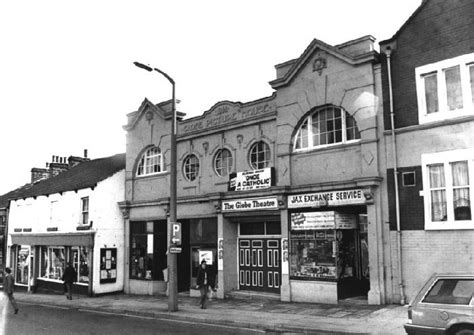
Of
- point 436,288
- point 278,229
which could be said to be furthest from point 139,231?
point 436,288

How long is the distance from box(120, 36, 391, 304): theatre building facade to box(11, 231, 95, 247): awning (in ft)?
10.4

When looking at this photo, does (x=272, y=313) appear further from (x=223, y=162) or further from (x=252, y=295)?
(x=223, y=162)

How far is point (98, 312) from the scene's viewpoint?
1853 centimetres

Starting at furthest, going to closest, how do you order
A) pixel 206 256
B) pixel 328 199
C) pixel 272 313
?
pixel 206 256, pixel 328 199, pixel 272 313

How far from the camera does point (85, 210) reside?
25.0 metres

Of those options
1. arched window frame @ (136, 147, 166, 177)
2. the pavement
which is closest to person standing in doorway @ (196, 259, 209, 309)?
the pavement

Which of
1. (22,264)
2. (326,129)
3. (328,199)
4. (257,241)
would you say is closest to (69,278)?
(22,264)

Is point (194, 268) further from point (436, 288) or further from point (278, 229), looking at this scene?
point (436, 288)

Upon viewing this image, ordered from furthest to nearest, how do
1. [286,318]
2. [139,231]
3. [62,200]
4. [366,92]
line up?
1. [62,200]
2. [139,231]
3. [366,92]
4. [286,318]

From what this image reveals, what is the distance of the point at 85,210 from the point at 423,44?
17.9 meters

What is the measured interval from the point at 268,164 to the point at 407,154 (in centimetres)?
576

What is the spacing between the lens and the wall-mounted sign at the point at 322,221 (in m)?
16.7

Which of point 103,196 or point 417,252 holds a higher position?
point 103,196

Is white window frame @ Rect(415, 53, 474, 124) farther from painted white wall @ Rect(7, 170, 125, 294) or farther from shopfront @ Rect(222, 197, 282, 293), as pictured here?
painted white wall @ Rect(7, 170, 125, 294)
